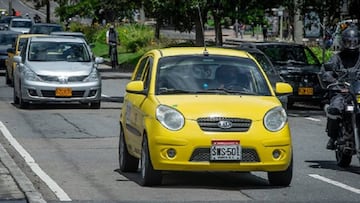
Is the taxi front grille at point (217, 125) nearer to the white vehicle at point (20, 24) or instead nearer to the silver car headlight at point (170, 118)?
the silver car headlight at point (170, 118)

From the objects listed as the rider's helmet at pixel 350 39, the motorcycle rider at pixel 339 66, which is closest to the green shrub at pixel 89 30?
the motorcycle rider at pixel 339 66

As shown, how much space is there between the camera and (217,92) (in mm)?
11617

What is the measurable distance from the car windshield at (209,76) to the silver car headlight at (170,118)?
23.9 inches

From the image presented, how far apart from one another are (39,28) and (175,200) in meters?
35.4

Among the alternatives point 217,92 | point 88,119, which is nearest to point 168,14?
point 88,119

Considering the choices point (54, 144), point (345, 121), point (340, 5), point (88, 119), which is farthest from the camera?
point (340, 5)

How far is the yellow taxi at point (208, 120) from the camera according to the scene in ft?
35.5

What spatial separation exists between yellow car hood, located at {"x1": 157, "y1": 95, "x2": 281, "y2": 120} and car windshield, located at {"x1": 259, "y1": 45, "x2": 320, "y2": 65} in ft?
43.5

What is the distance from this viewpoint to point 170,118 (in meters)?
10.9

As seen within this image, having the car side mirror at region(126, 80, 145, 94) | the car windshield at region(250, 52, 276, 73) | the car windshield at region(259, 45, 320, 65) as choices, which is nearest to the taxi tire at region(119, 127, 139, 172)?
the car side mirror at region(126, 80, 145, 94)

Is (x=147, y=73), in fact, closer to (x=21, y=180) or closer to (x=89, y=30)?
(x=21, y=180)

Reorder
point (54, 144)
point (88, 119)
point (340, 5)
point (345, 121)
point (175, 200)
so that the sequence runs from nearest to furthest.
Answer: point (175, 200), point (345, 121), point (54, 144), point (88, 119), point (340, 5)

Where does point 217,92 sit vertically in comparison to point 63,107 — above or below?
above

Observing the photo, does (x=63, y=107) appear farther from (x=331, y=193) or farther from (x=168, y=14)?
(x=331, y=193)
